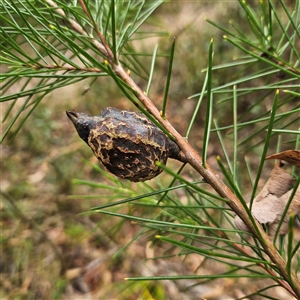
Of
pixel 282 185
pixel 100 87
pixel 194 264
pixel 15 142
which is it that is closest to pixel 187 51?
pixel 100 87

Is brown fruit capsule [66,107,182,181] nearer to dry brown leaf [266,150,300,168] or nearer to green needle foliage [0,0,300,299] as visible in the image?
green needle foliage [0,0,300,299]

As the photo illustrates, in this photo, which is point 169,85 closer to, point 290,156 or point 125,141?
point 125,141

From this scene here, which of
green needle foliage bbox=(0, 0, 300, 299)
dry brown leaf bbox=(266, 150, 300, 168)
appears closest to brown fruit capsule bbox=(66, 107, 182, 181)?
green needle foliage bbox=(0, 0, 300, 299)

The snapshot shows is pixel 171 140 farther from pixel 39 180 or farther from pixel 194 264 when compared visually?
pixel 39 180

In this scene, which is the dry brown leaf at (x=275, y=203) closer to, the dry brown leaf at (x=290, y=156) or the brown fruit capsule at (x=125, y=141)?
the dry brown leaf at (x=290, y=156)

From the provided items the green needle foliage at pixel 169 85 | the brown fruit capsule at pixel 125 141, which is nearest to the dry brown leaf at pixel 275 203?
the green needle foliage at pixel 169 85

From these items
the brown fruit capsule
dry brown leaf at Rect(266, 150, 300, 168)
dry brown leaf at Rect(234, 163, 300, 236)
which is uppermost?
the brown fruit capsule
